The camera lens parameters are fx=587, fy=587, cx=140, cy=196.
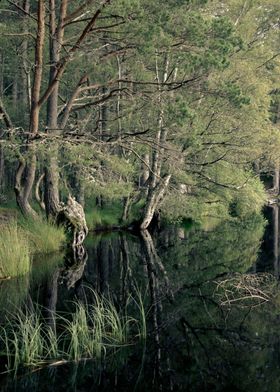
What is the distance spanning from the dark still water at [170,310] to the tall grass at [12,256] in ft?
1.06

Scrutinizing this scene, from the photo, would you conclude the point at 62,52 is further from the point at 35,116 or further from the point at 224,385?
the point at 224,385

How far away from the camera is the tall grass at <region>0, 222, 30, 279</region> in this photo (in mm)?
13336

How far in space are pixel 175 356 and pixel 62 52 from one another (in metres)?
14.0

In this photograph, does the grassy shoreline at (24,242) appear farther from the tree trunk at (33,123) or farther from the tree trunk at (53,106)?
the tree trunk at (33,123)

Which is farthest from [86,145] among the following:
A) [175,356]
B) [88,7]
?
[175,356]

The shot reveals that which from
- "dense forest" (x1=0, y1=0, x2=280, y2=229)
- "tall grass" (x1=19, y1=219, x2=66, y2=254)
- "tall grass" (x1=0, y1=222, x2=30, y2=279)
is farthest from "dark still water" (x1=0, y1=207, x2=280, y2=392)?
"dense forest" (x1=0, y1=0, x2=280, y2=229)

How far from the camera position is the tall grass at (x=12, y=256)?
13.3 m

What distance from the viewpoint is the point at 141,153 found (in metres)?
21.9

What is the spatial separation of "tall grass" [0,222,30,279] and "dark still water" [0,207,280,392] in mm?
324

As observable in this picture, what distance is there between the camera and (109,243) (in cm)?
2047

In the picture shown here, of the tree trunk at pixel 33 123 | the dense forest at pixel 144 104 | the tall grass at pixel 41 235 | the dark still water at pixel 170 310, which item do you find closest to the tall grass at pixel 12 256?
the dark still water at pixel 170 310

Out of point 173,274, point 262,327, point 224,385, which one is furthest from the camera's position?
point 173,274

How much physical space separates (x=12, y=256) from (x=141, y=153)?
30.8 ft

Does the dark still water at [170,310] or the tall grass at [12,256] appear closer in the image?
the dark still water at [170,310]
